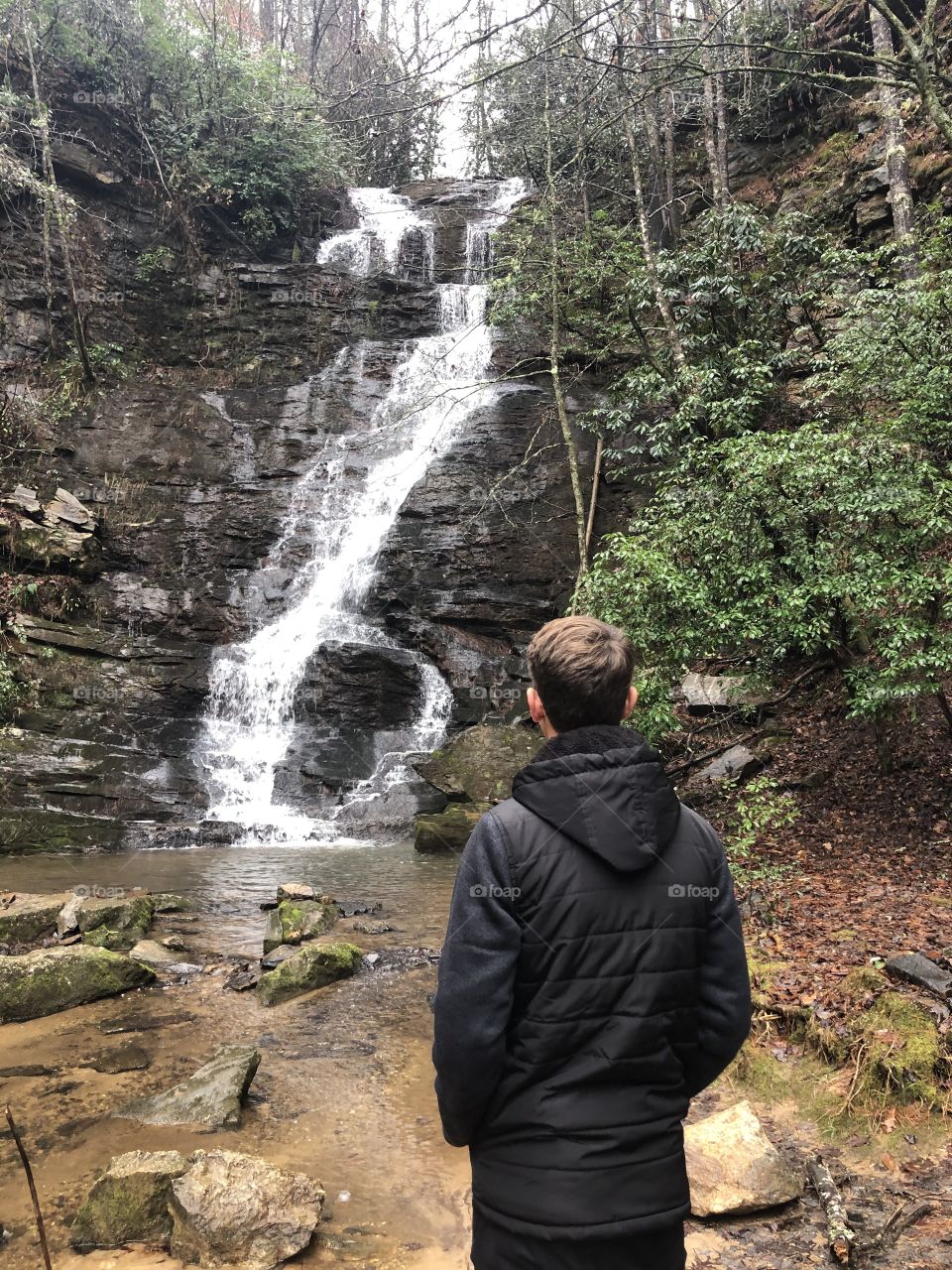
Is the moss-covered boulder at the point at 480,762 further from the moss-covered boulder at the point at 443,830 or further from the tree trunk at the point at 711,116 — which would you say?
the tree trunk at the point at 711,116

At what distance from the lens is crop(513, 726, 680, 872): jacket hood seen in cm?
152

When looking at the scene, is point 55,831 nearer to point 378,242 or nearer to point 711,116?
point 711,116

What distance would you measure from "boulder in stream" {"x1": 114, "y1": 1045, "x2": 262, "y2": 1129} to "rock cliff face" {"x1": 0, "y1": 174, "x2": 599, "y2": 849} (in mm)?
7372

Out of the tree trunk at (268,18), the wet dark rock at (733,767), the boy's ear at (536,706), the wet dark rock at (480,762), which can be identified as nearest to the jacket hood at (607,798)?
the boy's ear at (536,706)

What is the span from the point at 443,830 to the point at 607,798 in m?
9.29

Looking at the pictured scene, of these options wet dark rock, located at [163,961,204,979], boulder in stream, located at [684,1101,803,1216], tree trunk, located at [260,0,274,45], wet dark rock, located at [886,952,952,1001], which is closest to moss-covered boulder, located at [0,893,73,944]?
wet dark rock, located at [163,961,204,979]

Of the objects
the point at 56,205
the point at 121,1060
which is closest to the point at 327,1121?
the point at 121,1060

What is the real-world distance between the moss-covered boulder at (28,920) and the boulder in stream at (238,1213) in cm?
418

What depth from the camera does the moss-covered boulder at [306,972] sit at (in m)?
Answer: 5.36

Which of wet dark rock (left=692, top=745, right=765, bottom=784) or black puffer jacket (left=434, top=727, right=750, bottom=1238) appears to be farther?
wet dark rock (left=692, top=745, right=765, bottom=784)

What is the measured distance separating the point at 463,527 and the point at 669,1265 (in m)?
15.1

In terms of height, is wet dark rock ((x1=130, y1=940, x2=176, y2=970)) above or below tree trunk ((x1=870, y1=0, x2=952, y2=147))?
below

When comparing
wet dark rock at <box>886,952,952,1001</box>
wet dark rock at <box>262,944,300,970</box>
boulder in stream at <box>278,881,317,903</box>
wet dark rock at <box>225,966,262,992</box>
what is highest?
wet dark rock at <box>886,952,952,1001</box>

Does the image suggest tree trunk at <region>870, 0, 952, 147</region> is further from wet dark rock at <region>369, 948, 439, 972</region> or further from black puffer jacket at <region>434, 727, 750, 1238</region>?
wet dark rock at <region>369, 948, 439, 972</region>
